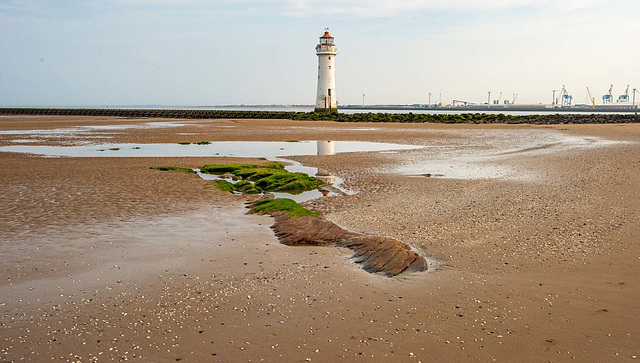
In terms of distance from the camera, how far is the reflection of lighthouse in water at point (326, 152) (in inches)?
642

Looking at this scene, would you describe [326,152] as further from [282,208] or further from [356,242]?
[356,242]

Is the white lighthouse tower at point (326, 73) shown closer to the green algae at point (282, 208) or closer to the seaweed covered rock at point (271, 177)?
the seaweed covered rock at point (271, 177)

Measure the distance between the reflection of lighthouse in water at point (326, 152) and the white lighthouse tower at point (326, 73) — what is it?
1518 inches

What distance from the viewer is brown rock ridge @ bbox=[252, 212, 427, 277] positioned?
7.12m

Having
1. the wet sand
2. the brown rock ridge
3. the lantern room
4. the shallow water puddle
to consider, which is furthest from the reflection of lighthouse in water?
the lantern room

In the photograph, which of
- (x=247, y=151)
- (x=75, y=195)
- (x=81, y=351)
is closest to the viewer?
(x=81, y=351)

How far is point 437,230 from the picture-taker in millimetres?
9180

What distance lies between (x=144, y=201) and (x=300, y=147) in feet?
53.2

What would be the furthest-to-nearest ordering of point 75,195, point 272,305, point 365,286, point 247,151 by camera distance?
point 247,151 < point 75,195 < point 365,286 < point 272,305

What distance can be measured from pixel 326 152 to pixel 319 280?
18.3 meters

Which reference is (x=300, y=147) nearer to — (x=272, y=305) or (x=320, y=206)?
(x=320, y=206)

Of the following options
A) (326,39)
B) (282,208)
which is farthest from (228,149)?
(326,39)

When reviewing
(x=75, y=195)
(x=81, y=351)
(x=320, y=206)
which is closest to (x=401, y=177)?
(x=320, y=206)

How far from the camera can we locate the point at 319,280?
671cm
